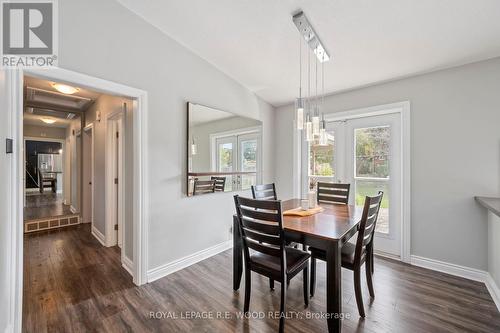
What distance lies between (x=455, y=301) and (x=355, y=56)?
8.64ft

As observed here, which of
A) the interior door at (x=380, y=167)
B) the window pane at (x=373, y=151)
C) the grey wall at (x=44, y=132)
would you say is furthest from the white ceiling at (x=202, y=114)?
the grey wall at (x=44, y=132)

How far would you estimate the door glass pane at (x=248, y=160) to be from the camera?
141 inches

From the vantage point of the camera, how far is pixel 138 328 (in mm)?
1649

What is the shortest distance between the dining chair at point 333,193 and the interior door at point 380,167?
1.87ft

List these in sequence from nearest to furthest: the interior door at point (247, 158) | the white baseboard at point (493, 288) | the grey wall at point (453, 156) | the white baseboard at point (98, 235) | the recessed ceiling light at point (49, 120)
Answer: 1. the white baseboard at point (493, 288)
2. the grey wall at point (453, 156)
3. the white baseboard at point (98, 235)
4. the interior door at point (247, 158)
5. the recessed ceiling light at point (49, 120)

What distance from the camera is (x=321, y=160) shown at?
Answer: 11.8 feet

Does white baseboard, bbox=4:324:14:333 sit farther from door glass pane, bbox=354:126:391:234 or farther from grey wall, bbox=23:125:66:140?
grey wall, bbox=23:125:66:140

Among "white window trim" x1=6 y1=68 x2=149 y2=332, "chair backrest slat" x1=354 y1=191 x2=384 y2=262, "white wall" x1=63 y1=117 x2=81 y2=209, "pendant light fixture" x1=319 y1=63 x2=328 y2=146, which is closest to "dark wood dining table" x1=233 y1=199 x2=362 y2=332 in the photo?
"chair backrest slat" x1=354 y1=191 x2=384 y2=262

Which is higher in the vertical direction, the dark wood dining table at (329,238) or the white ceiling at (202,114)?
the white ceiling at (202,114)

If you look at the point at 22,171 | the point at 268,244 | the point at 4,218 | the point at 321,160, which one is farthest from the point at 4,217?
the point at 321,160

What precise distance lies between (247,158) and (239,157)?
18 cm

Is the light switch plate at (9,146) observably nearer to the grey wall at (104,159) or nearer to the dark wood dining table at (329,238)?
the grey wall at (104,159)

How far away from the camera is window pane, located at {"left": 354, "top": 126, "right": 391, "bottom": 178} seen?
296 centimetres

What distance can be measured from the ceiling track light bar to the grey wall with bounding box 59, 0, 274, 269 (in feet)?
4.52
